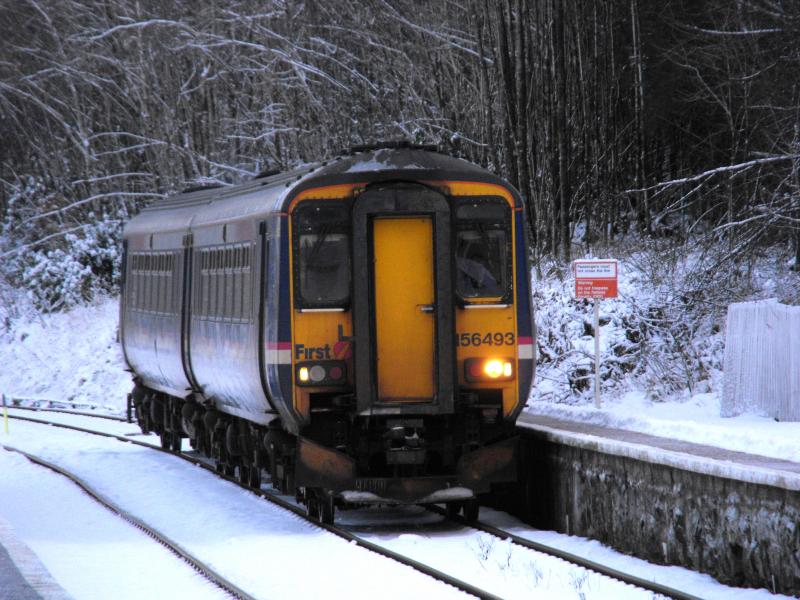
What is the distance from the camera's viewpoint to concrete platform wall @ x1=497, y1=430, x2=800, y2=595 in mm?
9703

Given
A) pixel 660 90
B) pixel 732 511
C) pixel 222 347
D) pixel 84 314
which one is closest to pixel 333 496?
pixel 222 347

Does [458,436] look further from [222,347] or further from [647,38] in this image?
[647,38]

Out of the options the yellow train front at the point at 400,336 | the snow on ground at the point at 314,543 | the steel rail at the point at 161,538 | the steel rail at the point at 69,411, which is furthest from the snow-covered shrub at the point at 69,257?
the yellow train front at the point at 400,336

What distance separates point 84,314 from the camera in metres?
36.7

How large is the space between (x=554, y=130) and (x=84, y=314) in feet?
50.5

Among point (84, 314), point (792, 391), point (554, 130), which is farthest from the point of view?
point (84, 314)

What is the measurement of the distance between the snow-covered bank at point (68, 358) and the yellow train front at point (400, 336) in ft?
61.0

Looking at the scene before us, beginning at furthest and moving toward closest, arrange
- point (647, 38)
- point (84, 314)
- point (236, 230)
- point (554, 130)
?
1. point (84, 314)
2. point (647, 38)
3. point (554, 130)
4. point (236, 230)

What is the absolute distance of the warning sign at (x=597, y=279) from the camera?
58.4ft

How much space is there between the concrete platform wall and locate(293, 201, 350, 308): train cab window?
2.42m

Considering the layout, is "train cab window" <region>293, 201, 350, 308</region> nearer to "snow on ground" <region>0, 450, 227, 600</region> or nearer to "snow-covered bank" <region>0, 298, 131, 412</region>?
"snow on ground" <region>0, 450, 227, 600</region>

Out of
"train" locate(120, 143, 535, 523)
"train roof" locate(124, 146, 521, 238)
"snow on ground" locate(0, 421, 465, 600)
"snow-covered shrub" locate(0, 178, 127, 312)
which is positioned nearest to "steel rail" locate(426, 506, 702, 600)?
"train" locate(120, 143, 535, 523)

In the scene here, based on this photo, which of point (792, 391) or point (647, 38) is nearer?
point (792, 391)

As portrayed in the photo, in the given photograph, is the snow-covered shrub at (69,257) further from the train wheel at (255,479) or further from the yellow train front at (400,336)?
the yellow train front at (400,336)
